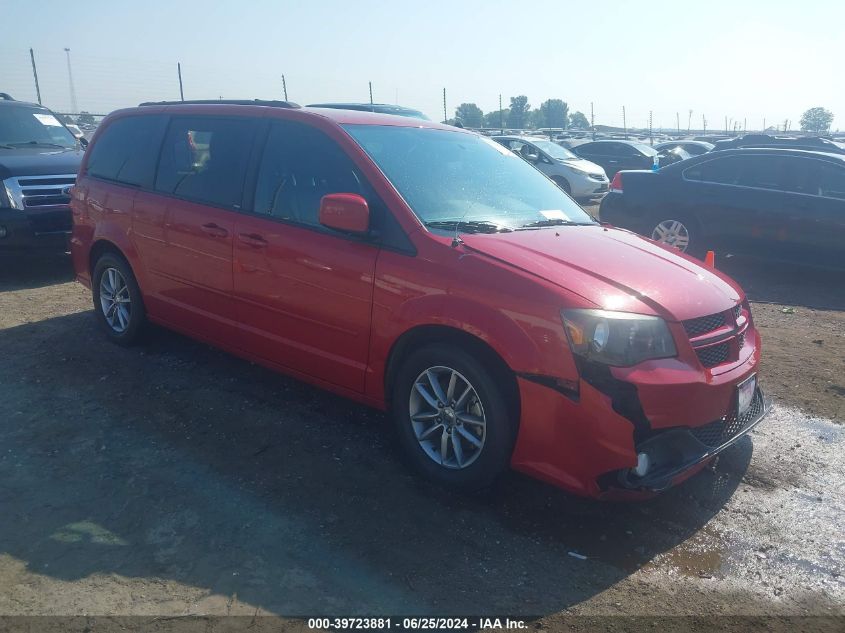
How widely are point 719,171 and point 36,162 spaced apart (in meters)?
8.30

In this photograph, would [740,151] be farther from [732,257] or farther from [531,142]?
[531,142]

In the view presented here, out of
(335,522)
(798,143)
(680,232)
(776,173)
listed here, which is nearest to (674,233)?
(680,232)

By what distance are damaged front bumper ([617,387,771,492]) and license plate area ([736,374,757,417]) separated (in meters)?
0.12

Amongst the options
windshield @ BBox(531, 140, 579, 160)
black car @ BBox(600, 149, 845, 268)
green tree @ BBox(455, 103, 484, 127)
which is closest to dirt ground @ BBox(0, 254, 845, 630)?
black car @ BBox(600, 149, 845, 268)

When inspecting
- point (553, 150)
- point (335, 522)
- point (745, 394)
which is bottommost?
point (335, 522)

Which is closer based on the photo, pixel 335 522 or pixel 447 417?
pixel 335 522

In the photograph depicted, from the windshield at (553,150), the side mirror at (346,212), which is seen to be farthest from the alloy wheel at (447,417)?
the windshield at (553,150)

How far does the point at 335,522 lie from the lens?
3578 millimetres

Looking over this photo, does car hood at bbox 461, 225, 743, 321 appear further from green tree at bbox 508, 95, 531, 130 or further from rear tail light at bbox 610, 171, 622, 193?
green tree at bbox 508, 95, 531, 130

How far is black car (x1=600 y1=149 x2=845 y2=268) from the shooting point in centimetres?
871

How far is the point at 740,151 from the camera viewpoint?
940 cm

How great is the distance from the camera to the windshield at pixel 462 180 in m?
4.25

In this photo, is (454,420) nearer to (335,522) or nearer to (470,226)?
(335,522)

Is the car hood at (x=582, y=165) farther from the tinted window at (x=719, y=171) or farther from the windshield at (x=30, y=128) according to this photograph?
the windshield at (x=30, y=128)
